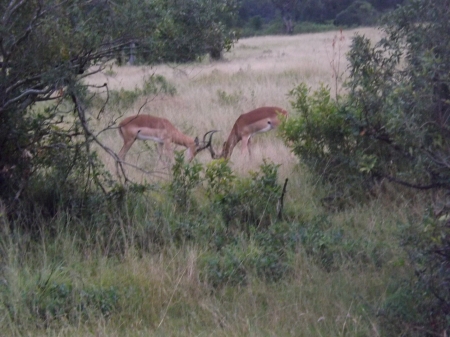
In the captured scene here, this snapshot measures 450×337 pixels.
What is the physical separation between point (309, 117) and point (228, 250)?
3.22 m

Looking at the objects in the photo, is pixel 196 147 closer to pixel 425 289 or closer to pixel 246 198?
pixel 246 198

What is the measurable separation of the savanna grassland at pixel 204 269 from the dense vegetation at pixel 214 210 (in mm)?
19

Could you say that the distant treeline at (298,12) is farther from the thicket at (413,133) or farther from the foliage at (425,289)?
the foliage at (425,289)

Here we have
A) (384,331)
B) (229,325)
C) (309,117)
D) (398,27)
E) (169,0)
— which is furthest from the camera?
(309,117)

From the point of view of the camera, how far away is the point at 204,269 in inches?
227

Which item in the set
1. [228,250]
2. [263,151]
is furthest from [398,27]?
[263,151]

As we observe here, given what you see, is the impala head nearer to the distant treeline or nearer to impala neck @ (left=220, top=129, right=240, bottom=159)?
impala neck @ (left=220, top=129, right=240, bottom=159)

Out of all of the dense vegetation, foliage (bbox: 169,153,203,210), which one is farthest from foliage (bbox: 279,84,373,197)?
foliage (bbox: 169,153,203,210)

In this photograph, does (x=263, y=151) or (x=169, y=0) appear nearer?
(x=169, y=0)

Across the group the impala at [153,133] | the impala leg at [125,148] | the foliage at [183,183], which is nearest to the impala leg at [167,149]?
the impala at [153,133]

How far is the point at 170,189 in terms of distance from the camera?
746cm

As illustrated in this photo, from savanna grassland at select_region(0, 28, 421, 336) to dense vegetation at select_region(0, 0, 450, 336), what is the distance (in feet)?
0.06

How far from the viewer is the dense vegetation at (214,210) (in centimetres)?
463

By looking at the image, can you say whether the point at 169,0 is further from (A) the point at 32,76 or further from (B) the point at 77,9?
(A) the point at 32,76
